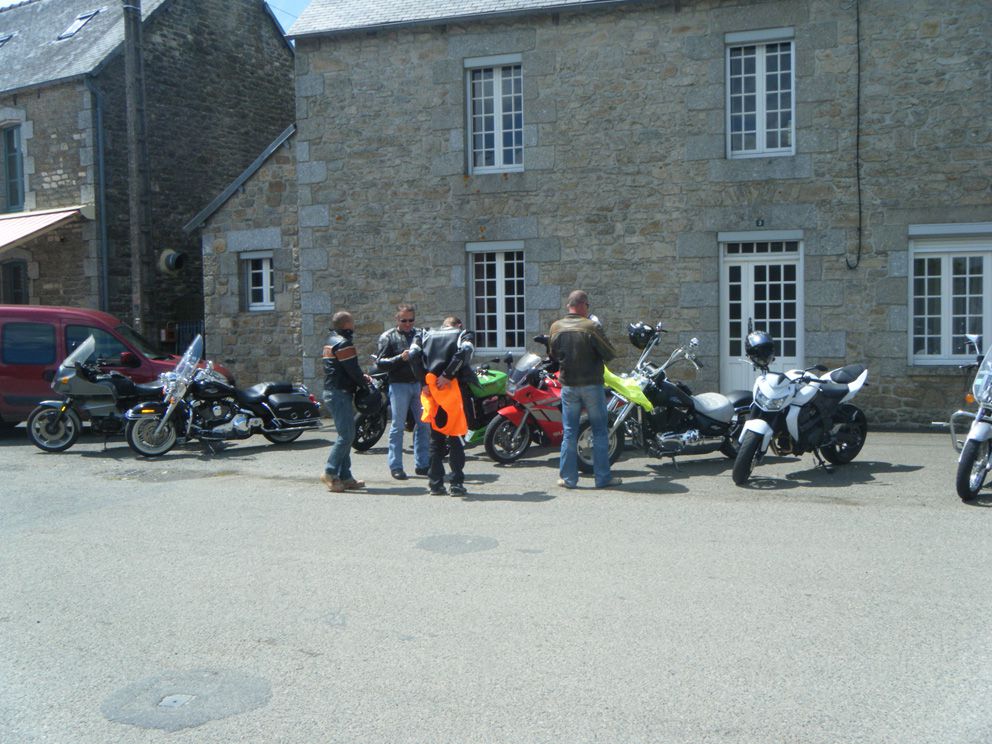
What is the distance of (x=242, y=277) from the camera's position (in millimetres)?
16641

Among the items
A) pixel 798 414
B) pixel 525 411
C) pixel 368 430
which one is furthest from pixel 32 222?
pixel 798 414

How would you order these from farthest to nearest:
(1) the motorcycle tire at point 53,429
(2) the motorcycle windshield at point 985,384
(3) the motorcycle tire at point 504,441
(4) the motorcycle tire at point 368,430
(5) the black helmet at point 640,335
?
(1) the motorcycle tire at point 53,429 < (4) the motorcycle tire at point 368,430 < (3) the motorcycle tire at point 504,441 < (5) the black helmet at point 640,335 < (2) the motorcycle windshield at point 985,384

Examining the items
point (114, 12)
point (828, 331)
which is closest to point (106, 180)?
point (114, 12)

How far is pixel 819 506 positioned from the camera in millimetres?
8125

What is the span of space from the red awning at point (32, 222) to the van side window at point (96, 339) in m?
5.12

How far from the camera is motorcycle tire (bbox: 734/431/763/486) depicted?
8.83 meters

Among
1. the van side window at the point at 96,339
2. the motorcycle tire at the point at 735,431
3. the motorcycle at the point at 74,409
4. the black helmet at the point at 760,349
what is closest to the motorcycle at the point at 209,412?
the motorcycle at the point at 74,409

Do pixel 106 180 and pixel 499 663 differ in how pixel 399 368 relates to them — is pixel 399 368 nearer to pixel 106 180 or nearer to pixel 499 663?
pixel 499 663

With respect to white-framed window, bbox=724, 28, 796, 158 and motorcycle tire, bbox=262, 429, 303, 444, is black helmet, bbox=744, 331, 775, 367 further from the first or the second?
motorcycle tire, bbox=262, 429, 303, 444

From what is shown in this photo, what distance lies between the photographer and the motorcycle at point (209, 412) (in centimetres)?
1141

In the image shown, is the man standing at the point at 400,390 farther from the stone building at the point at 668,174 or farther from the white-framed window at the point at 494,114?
the white-framed window at the point at 494,114

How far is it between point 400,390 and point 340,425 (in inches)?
38.9

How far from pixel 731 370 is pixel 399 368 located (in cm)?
561

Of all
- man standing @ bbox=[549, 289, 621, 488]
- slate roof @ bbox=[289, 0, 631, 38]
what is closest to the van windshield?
slate roof @ bbox=[289, 0, 631, 38]
